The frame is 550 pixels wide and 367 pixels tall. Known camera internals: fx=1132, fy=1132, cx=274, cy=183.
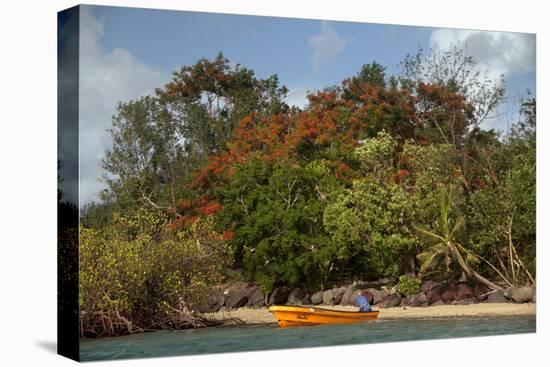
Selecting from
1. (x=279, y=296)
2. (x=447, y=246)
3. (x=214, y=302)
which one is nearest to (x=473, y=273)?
(x=447, y=246)

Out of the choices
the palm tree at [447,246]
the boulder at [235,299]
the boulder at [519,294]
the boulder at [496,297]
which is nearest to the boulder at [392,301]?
the palm tree at [447,246]

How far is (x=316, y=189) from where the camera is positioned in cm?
1505

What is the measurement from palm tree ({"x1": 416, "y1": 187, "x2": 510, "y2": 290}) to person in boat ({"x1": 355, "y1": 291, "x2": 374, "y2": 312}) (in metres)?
0.85

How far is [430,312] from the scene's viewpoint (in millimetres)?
15336

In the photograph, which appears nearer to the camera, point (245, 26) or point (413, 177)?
point (245, 26)

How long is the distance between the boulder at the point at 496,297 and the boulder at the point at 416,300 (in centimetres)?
93

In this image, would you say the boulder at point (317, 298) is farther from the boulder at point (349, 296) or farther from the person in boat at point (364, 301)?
the person in boat at point (364, 301)

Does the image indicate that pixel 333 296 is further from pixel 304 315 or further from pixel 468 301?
pixel 468 301

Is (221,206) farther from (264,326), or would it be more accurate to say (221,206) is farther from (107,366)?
(107,366)

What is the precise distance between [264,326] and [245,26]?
381cm

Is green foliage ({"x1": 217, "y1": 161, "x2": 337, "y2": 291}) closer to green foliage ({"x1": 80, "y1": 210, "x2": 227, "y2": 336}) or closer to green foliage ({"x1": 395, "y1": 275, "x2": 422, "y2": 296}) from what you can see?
green foliage ({"x1": 80, "y1": 210, "x2": 227, "y2": 336})

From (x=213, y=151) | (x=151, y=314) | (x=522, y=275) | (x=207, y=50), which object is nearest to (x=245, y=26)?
(x=207, y=50)

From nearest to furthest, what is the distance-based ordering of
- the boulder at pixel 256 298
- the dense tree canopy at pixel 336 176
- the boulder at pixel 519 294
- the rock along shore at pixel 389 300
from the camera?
1. the dense tree canopy at pixel 336 176
2. the rock along shore at pixel 389 300
3. the boulder at pixel 256 298
4. the boulder at pixel 519 294

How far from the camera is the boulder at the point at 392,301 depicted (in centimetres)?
1509
